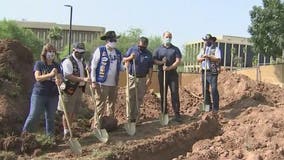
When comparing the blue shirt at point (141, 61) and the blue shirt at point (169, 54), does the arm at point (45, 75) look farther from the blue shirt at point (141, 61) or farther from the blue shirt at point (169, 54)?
the blue shirt at point (169, 54)

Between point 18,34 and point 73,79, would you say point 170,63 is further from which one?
point 18,34

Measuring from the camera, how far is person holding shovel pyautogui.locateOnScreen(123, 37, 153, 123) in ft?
33.8

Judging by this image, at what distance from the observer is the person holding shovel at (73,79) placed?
9.13 meters

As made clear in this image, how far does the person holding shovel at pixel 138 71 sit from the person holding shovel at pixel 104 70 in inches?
20.6

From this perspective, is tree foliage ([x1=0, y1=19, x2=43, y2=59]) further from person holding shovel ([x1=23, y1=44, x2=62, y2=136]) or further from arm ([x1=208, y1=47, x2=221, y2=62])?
person holding shovel ([x1=23, y1=44, x2=62, y2=136])

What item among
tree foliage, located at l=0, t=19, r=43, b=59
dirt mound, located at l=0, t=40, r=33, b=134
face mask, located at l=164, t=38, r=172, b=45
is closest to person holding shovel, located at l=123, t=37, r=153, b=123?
face mask, located at l=164, t=38, r=172, b=45

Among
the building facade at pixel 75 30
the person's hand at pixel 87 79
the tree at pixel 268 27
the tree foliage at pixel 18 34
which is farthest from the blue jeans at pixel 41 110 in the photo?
the building facade at pixel 75 30

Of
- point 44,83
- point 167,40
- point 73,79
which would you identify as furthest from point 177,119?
point 44,83

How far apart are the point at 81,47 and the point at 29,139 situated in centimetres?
180

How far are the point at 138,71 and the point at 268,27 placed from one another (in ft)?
67.6

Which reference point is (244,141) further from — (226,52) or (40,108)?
(226,52)

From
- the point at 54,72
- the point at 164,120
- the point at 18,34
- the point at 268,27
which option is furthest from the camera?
the point at 18,34

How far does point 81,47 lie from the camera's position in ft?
30.5

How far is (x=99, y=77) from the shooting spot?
9.66 metres
